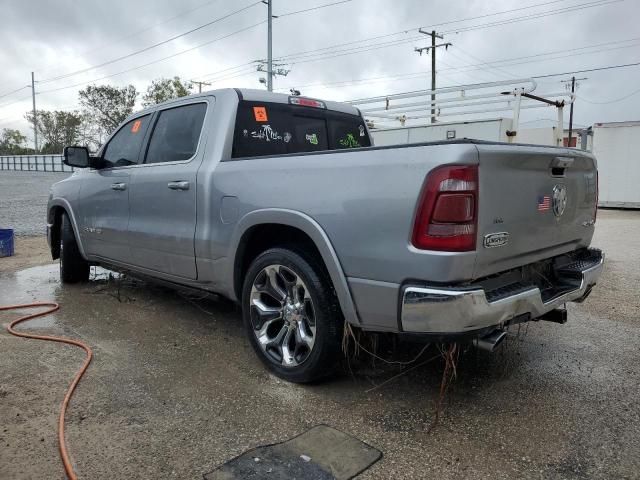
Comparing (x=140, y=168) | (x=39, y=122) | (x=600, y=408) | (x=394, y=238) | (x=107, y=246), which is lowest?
(x=600, y=408)

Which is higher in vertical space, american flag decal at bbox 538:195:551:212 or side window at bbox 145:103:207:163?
side window at bbox 145:103:207:163

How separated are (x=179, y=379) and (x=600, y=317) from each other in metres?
3.83

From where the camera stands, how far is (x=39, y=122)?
67.6m

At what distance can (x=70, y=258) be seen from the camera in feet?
19.0

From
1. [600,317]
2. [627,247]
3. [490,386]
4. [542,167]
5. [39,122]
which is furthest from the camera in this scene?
[39,122]

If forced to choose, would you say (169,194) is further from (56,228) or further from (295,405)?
(56,228)

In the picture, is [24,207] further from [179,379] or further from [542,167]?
[542,167]

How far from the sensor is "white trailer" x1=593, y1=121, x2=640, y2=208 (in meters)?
15.9

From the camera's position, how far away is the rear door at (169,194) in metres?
3.89

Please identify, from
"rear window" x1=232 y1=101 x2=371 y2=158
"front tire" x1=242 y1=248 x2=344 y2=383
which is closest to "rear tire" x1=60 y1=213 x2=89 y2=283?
"rear window" x1=232 y1=101 x2=371 y2=158

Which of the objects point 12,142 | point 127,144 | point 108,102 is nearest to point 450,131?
point 127,144

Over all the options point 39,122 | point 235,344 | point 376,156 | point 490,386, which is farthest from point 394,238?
point 39,122

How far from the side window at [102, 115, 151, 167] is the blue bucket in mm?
3871

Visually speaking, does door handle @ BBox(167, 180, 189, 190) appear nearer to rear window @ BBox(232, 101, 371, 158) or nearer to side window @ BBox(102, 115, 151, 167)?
rear window @ BBox(232, 101, 371, 158)
